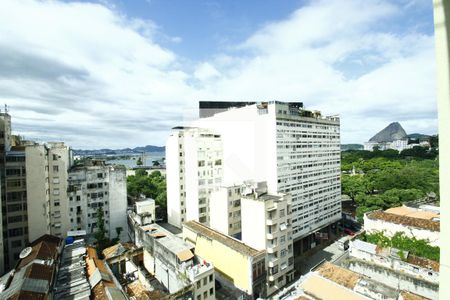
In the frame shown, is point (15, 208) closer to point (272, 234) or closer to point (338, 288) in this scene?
point (272, 234)

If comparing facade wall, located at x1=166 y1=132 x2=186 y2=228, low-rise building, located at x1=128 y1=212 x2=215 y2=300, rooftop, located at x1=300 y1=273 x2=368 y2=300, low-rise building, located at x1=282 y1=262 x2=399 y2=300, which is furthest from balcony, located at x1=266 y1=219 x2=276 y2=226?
facade wall, located at x1=166 y1=132 x2=186 y2=228

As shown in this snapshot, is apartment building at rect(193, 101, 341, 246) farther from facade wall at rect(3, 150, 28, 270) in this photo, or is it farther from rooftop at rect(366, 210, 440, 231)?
facade wall at rect(3, 150, 28, 270)

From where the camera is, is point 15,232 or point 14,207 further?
point 14,207

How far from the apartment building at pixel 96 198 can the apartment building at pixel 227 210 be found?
1561 cm

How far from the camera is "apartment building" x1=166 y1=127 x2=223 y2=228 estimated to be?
3597 centimetres

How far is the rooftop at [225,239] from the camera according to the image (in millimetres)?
23230

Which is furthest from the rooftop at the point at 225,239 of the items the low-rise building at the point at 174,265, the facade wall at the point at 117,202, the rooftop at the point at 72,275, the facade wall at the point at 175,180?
the facade wall at the point at 117,202

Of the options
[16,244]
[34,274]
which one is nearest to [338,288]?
[34,274]

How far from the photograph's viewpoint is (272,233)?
24.1m

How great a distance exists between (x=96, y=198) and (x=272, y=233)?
26797 millimetres

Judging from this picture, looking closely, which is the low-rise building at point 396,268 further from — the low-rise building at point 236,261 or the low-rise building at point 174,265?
the low-rise building at point 174,265

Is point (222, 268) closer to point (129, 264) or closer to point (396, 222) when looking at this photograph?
point (129, 264)

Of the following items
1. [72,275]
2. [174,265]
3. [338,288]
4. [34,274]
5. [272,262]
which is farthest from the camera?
[272,262]

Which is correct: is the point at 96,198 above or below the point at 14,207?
below
